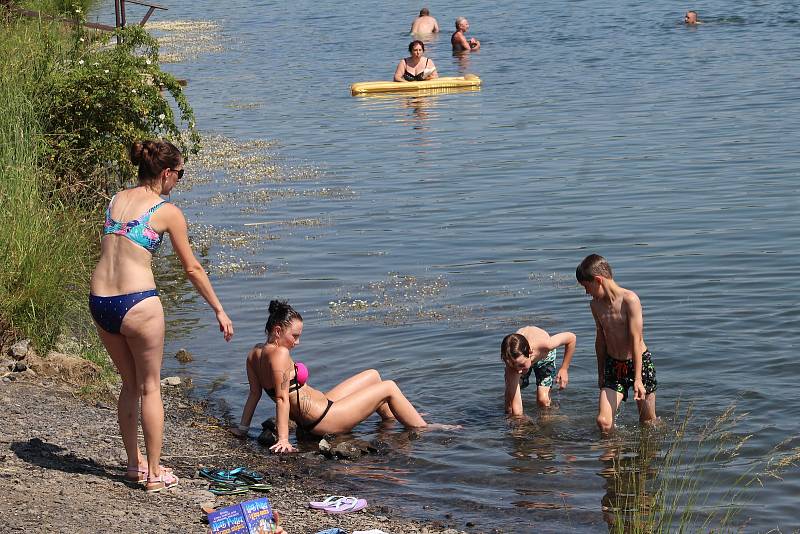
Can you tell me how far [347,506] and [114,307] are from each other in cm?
178

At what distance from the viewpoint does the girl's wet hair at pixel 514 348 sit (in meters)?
9.05

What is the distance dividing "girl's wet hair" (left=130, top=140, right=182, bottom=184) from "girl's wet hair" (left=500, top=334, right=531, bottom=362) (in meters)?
3.40

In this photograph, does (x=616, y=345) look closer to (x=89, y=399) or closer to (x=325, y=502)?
(x=325, y=502)

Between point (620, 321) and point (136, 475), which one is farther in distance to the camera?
point (620, 321)

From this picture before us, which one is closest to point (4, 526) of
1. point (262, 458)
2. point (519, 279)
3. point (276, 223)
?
point (262, 458)

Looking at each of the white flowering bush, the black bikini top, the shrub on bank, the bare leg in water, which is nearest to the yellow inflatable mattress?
the black bikini top

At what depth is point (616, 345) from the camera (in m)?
8.72

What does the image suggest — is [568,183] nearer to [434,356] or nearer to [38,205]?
[434,356]

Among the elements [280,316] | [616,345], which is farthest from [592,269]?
[280,316]

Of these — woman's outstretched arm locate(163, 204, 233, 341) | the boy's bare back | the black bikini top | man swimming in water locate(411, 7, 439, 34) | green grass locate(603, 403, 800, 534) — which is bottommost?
green grass locate(603, 403, 800, 534)

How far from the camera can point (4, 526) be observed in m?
5.90

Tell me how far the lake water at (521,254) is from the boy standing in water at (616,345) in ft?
0.74

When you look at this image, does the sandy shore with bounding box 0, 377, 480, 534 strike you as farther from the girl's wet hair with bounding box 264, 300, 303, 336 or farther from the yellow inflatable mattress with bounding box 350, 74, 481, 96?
the yellow inflatable mattress with bounding box 350, 74, 481, 96

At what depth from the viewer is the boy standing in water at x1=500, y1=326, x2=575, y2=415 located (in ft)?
29.8
